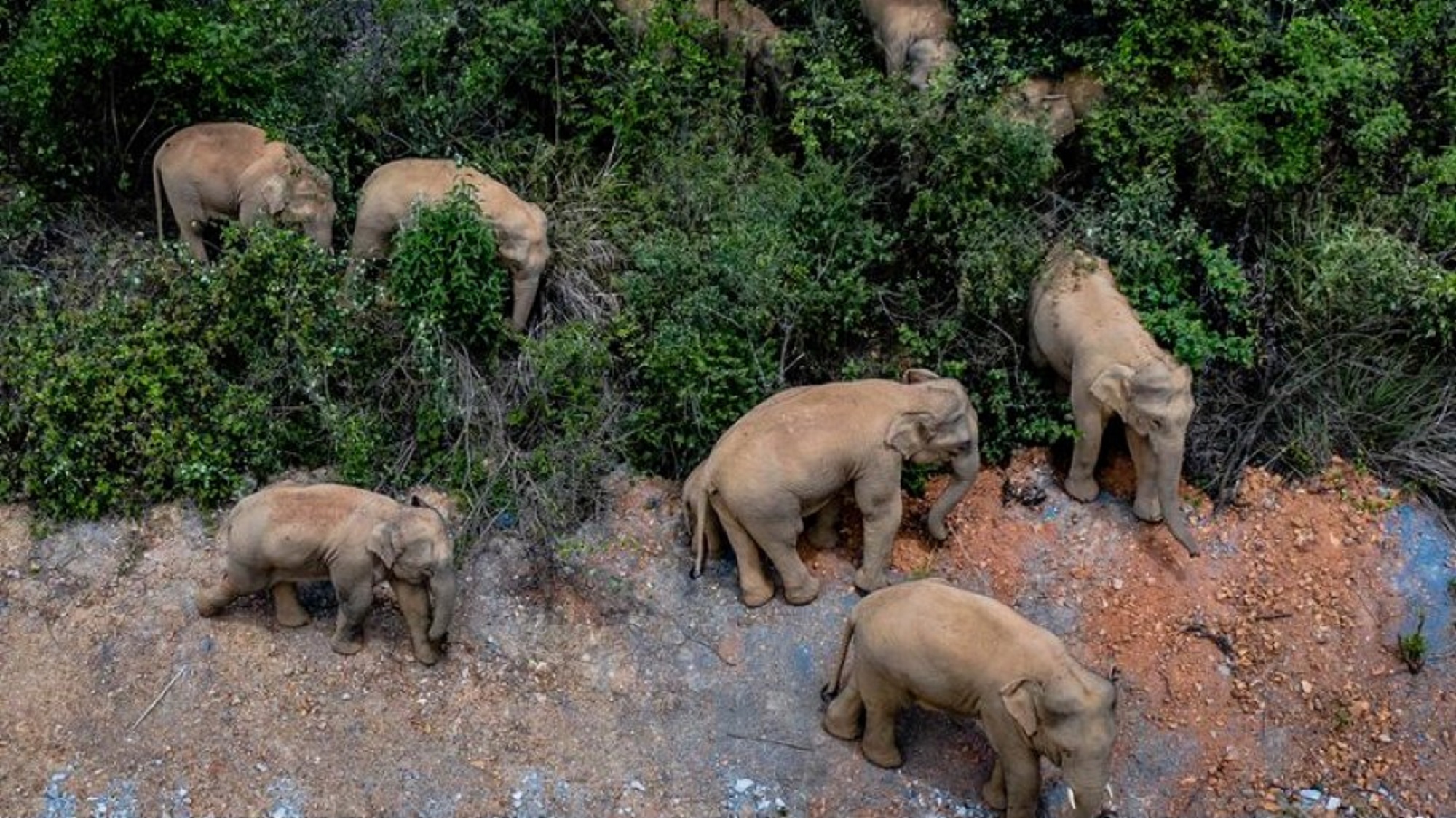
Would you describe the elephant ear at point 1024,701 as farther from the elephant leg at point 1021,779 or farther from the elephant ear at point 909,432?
the elephant ear at point 909,432

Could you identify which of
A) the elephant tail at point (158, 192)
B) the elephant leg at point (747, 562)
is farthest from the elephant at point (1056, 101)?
the elephant tail at point (158, 192)

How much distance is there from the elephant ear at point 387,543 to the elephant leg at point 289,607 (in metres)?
0.79

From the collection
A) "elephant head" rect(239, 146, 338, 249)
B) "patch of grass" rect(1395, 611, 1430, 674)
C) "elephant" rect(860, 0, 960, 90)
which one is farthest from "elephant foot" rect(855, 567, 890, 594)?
"elephant head" rect(239, 146, 338, 249)

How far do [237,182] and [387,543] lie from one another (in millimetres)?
3337

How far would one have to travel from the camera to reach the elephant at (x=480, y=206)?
418 inches

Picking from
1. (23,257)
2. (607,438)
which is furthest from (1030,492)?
(23,257)

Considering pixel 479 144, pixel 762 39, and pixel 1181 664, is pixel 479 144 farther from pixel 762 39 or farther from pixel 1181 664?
pixel 1181 664

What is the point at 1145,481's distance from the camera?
9.88 metres

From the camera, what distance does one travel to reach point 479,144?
458 inches

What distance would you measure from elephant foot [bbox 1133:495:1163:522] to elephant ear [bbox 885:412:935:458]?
5.01ft

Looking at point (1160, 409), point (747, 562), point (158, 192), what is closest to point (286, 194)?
point (158, 192)

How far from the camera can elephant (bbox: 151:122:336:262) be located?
10695mm

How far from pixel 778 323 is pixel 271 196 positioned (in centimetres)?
356

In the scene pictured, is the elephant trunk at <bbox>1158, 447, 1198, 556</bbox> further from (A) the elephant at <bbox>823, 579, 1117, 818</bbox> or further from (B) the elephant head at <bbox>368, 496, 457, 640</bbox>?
(B) the elephant head at <bbox>368, 496, 457, 640</bbox>
